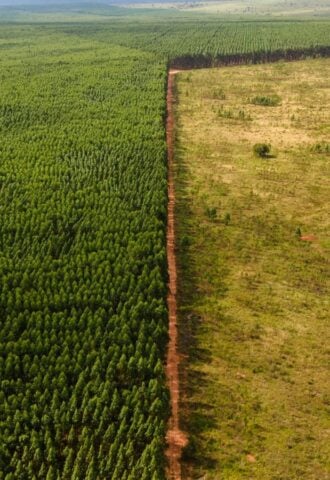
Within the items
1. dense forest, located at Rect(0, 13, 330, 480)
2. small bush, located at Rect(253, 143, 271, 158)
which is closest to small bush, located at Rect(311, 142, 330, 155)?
small bush, located at Rect(253, 143, 271, 158)

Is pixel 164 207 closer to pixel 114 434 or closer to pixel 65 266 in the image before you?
pixel 65 266

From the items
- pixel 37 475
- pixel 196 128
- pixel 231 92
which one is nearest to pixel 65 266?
pixel 37 475

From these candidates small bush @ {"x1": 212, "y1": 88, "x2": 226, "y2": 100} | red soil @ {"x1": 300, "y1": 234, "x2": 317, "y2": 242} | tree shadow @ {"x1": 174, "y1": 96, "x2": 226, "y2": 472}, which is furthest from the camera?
small bush @ {"x1": 212, "y1": 88, "x2": 226, "y2": 100}

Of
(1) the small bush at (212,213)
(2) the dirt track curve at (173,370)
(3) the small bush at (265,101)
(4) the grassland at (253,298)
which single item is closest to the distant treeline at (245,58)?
(3) the small bush at (265,101)

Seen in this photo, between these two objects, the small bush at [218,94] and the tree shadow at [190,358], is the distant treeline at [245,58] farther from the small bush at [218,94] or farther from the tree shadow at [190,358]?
the tree shadow at [190,358]

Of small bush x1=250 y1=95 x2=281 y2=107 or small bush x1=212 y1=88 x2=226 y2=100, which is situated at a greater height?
small bush x1=212 y1=88 x2=226 y2=100

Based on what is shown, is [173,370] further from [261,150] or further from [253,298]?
[261,150]

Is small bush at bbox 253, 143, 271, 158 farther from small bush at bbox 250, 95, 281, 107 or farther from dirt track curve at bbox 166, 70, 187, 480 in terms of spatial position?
small bush at bbox 250, 95, 281, 107
